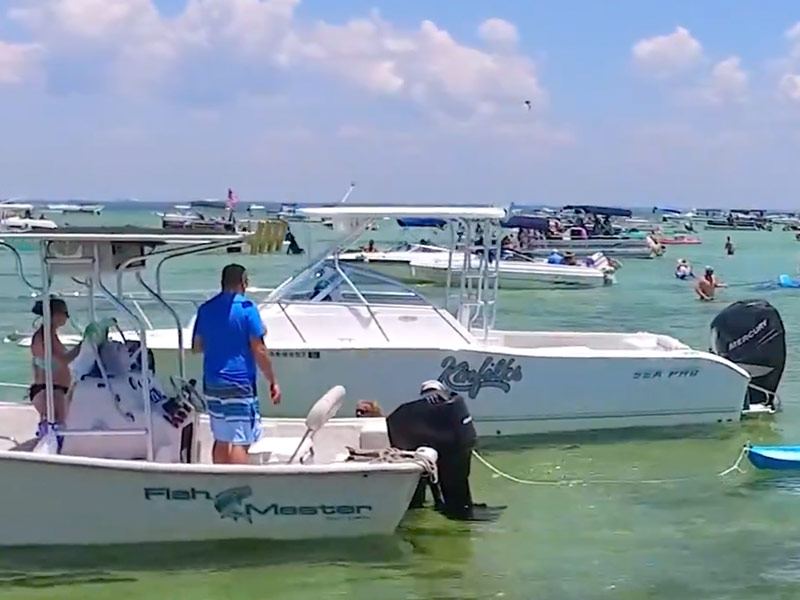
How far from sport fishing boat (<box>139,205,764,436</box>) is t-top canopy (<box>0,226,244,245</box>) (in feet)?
11.9

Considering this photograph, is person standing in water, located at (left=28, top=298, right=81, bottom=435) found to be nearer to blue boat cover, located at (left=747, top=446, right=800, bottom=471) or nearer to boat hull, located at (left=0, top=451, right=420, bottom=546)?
boat hull, located at (left=0, top=451, right=420, bottom=546)

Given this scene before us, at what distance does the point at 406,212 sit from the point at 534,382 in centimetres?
224

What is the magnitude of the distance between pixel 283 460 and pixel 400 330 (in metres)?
4.46

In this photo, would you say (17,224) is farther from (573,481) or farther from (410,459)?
(573,481)

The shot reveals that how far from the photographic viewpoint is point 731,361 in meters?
15.0

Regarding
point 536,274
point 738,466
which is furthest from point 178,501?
point 536,274

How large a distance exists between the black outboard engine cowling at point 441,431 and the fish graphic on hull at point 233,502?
56.8 inches

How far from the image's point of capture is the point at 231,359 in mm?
8891

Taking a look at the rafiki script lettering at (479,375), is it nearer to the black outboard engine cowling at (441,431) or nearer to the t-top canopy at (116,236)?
the black outboard engine cowling at (441,431)

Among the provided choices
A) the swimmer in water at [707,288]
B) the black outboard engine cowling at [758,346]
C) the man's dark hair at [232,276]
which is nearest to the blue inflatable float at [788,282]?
the swimmer in water at [707,288]

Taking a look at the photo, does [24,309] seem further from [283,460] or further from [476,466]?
[283,460]

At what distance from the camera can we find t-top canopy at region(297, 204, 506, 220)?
13.0 metres

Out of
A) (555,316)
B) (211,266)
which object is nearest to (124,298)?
(555,316)

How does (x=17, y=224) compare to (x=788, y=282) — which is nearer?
(x=17, y=224)
